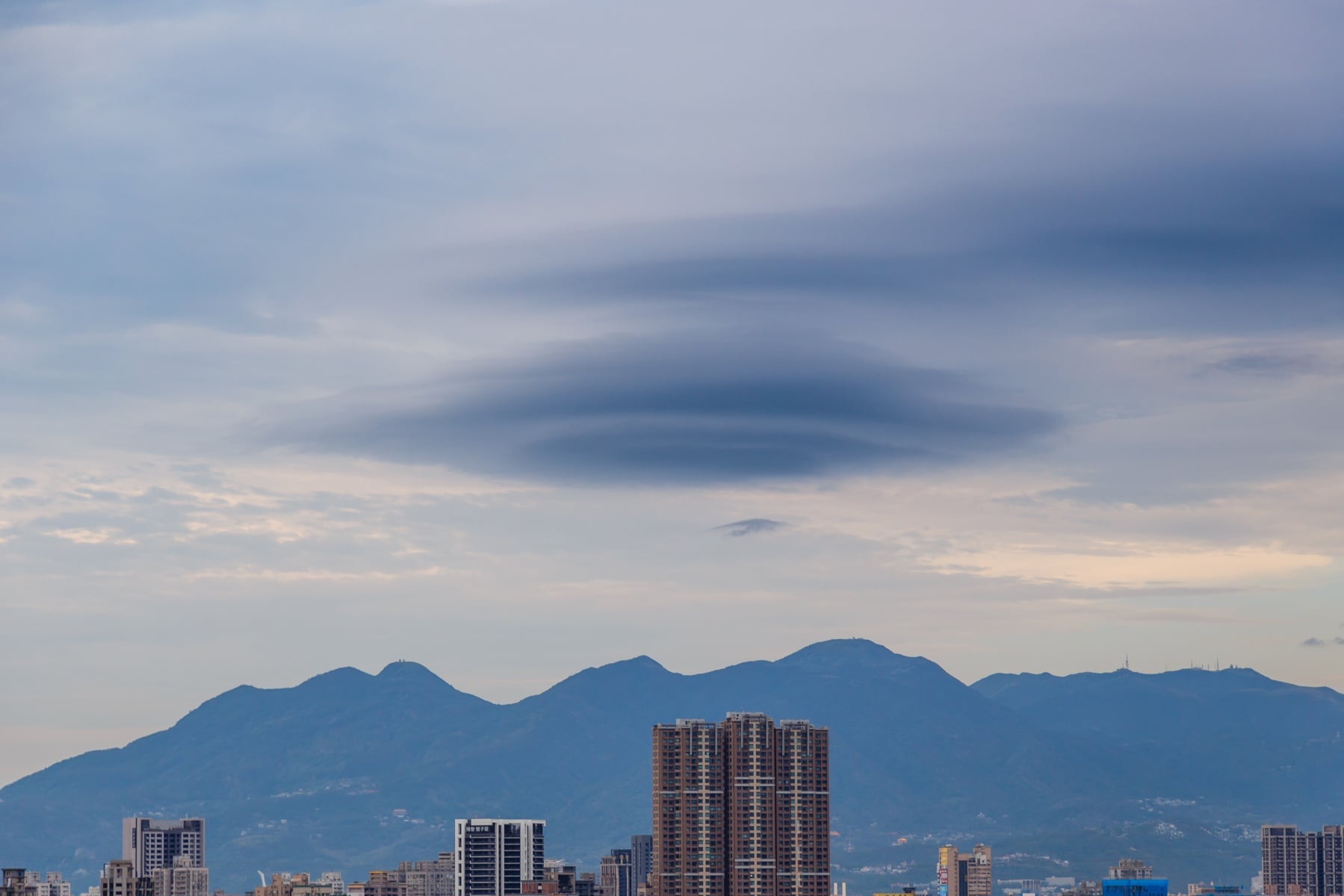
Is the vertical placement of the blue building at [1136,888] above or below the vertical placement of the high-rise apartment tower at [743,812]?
below

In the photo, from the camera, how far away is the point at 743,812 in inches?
6964

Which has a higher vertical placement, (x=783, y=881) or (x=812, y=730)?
(x=812, y=730)

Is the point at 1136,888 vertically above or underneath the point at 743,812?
underneath

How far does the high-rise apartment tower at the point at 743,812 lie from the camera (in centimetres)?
17550

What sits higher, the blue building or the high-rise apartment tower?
the high-rise apartment tower

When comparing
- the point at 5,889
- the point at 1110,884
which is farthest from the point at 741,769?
the point at 5,889

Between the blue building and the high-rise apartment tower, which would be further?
the blue building

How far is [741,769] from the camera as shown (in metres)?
178

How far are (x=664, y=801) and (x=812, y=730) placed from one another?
13.8 meters

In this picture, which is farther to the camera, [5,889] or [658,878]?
[5,889]

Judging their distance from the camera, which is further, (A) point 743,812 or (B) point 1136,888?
(B) point 1136,888

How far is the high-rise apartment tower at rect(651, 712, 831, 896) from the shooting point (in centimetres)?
17550

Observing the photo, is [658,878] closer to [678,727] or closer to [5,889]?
[678,727]

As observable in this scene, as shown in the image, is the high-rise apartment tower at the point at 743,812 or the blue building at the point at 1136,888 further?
the blue building at the point at 1136,888
